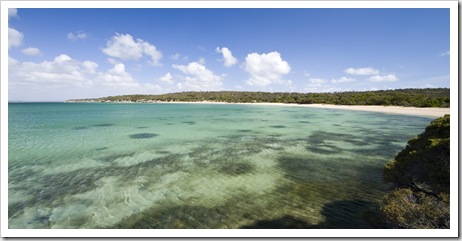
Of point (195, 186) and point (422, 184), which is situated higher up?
point (422, 184)

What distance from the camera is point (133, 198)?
7219 millimetres

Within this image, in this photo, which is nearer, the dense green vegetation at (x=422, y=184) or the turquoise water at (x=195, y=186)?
the dense green vegetation at (x=422, y=184)

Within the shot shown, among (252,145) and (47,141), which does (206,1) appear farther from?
(47,141)

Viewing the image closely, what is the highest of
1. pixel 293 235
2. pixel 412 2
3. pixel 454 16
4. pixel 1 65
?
pixel 412 2

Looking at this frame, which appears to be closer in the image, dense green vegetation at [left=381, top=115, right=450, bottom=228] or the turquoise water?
dense green vegetation at [left=381, top=115, right=450, bottom=228]

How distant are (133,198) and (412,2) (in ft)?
31.6

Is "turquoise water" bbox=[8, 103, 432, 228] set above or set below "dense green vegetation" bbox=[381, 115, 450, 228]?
below

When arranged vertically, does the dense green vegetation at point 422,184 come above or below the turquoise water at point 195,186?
above

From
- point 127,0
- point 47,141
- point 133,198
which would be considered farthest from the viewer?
point 47,141

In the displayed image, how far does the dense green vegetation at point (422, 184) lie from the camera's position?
4.36 m

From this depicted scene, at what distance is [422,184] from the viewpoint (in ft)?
19.0

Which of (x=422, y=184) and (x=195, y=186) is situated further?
(x=195, y=186)

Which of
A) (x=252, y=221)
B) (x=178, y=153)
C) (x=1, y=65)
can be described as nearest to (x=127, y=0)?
(x=1, y=65)

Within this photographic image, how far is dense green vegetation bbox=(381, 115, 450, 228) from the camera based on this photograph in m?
4.36
